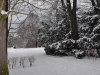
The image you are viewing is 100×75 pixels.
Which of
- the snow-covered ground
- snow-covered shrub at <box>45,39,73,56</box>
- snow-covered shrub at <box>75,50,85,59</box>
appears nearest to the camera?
the snow-covered ground

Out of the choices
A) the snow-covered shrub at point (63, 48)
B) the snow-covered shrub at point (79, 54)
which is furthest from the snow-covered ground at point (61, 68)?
the snow-covered shrub at point (63, 48)

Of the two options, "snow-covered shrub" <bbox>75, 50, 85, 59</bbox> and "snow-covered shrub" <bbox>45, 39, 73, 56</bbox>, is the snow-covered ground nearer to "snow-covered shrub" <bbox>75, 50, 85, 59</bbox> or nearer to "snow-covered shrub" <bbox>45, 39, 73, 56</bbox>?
"snow-covered shrub" <bbox>75, 50, 85, 59</bbox>

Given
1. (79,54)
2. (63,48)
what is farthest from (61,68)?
(63,48)

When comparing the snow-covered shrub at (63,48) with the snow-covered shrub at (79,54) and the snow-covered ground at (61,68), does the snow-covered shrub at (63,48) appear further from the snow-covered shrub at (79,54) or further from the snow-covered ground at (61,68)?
the snow-covered ground at (61,68)

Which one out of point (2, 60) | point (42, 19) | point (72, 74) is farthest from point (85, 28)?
point (2, 60)

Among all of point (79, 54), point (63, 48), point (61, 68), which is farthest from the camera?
point (63, 48)

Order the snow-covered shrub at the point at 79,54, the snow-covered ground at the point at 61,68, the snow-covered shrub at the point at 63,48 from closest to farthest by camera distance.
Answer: the snow-covered ground at the point at 61,68
the snow-covered shrub at the point at 79,54
the snow-covered shrub at the point at 63,48

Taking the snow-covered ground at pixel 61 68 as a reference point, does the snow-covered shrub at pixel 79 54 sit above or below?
above

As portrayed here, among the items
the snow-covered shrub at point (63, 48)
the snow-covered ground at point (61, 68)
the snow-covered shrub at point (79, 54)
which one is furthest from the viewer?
the snow-covered shrub at point (63, 48)

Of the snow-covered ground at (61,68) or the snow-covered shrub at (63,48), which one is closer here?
the snow-covered ground at (61,68)

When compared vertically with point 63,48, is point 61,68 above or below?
below

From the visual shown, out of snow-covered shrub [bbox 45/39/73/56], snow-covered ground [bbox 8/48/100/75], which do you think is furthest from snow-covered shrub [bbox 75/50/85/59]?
snow-covered shrub [bbox 45/39/73/56]

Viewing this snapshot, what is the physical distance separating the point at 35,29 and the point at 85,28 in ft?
18.2

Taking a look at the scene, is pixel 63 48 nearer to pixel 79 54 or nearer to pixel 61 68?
pixel 79 54
